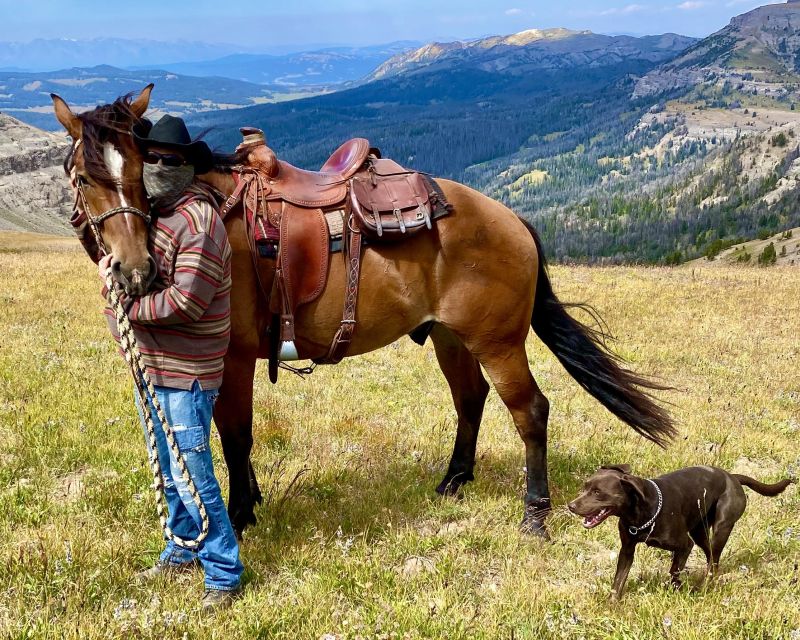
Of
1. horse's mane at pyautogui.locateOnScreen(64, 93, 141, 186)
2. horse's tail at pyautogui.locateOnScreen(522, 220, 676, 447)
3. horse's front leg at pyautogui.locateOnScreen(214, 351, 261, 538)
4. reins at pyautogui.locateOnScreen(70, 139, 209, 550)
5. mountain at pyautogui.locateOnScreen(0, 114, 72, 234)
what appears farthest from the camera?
mountain at pyautogui.locateOnScreen(0, 114, 72, 234)

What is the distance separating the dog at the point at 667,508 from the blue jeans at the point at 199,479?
2.16 metres

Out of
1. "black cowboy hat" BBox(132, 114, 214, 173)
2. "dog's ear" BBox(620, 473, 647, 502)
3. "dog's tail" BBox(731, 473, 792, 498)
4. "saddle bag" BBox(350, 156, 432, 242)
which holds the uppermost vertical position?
"black cowboy hat" BBox(132, 114, 214, 173)

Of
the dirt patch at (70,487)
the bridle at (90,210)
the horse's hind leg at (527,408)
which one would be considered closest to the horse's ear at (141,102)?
the bridle at (90,210)

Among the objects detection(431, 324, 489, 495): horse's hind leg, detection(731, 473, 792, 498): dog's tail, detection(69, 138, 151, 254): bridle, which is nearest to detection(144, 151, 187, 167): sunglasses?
detection(69, 138, 151, 254): bridle

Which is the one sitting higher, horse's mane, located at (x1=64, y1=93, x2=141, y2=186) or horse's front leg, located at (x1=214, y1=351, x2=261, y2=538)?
horse's mane, located at (x1=64, y1=93, x2=141, y2=186)

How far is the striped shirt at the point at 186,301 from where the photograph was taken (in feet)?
11.1

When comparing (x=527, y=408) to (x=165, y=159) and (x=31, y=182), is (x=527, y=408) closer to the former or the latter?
(x=165, y=159)

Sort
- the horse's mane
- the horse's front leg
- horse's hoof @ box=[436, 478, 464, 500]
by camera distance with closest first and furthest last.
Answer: the horse's mane
the horse's front leg
horse's hoof @ box=[436, 478, 464, 500]

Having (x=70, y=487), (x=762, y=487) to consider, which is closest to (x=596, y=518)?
(x=762, y=487)

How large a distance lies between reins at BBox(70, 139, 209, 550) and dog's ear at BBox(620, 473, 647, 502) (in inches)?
101

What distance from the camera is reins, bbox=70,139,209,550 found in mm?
3438

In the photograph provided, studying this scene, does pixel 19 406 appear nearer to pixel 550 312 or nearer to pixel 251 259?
pixel 251 259

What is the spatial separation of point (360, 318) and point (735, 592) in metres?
3.13

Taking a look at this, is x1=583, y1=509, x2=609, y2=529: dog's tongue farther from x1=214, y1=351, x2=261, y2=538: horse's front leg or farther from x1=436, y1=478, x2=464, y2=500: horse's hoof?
x1=214, y1=351, x2=261, y2=538: horse's front leg
